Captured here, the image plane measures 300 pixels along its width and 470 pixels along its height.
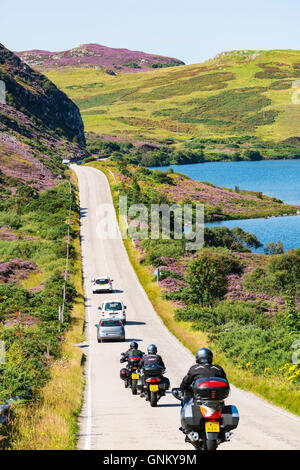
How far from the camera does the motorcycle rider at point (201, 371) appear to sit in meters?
10.2

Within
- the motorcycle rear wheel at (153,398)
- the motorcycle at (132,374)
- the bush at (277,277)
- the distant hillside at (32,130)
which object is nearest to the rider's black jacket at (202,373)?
the motorcycle rear wheel at (153,398)

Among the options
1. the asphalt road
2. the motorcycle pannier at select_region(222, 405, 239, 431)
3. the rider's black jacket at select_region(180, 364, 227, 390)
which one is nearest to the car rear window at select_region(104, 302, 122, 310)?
the asphalt road

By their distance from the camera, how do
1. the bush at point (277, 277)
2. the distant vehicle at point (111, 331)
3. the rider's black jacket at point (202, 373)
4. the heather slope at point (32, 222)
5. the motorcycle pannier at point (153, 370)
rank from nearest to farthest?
1. the rider's black jacket at point (202, 373)
2. the motorcycle pannier at point (153, 370)
3. the heather slope at point (32, 222)
4. the distant vehicle at point (111, 331)
5. the bush at point (277, 277)

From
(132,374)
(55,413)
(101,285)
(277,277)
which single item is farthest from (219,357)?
(277,277)

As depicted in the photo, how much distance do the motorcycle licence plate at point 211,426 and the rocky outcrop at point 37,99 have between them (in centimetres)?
14068

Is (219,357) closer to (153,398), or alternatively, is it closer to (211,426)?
(153,398)

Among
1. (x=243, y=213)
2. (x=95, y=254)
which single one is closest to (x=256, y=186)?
(x=243, y=213)

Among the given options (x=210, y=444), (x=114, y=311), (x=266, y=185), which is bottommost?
(x=266, y=185)

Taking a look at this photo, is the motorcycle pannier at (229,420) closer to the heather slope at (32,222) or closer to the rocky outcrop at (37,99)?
the heather slope at (32,222)

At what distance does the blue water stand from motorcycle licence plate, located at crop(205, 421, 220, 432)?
237ft

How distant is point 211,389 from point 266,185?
14205 centimetres

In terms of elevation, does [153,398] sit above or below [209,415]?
below

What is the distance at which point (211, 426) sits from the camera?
9828 mm
